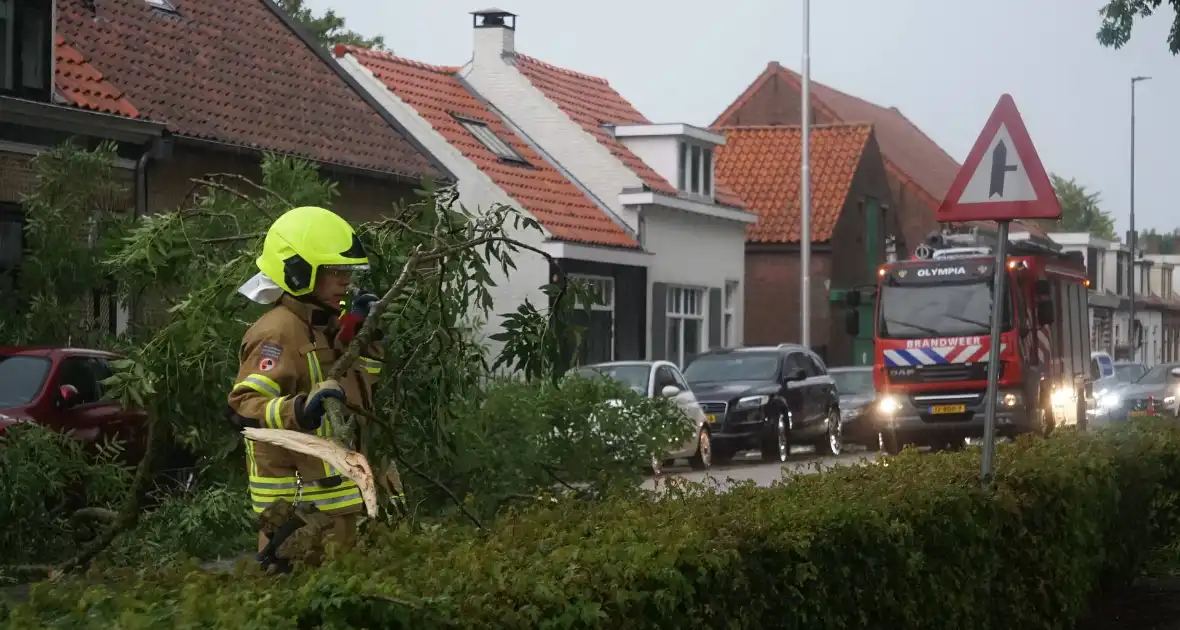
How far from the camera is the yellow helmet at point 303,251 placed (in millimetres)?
6090

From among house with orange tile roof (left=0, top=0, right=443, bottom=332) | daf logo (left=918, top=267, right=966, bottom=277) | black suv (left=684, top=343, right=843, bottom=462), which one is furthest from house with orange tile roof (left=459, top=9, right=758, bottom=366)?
daf logo (left=918, top=267, right=966, bottom=277)

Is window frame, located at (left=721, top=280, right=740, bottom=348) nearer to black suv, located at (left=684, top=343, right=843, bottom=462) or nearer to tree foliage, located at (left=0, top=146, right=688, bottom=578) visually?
black suv, located at (left=684, top=343, right=843, bottom=462)

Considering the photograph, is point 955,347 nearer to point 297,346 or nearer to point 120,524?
point 120,524

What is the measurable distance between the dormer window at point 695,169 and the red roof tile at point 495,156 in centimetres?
330

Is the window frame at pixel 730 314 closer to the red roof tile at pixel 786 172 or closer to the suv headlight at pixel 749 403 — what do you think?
the red roof tile at pixel 786 172

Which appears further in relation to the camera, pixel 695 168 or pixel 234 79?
pixel 695 168

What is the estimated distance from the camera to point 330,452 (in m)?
5.66

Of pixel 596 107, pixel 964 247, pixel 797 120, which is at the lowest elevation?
pixel 964 247

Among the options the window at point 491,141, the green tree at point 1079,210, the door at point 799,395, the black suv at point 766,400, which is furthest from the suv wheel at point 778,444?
the green tree at point 1079,210

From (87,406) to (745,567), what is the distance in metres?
10.9

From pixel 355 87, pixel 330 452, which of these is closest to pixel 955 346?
pixel 355 87

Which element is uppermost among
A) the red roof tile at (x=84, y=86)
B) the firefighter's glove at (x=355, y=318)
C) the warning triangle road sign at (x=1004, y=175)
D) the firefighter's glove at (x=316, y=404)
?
the red roof tile at (x=84, y=86)

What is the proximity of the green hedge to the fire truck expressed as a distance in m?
16.8

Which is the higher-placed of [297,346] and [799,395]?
[297,346]
